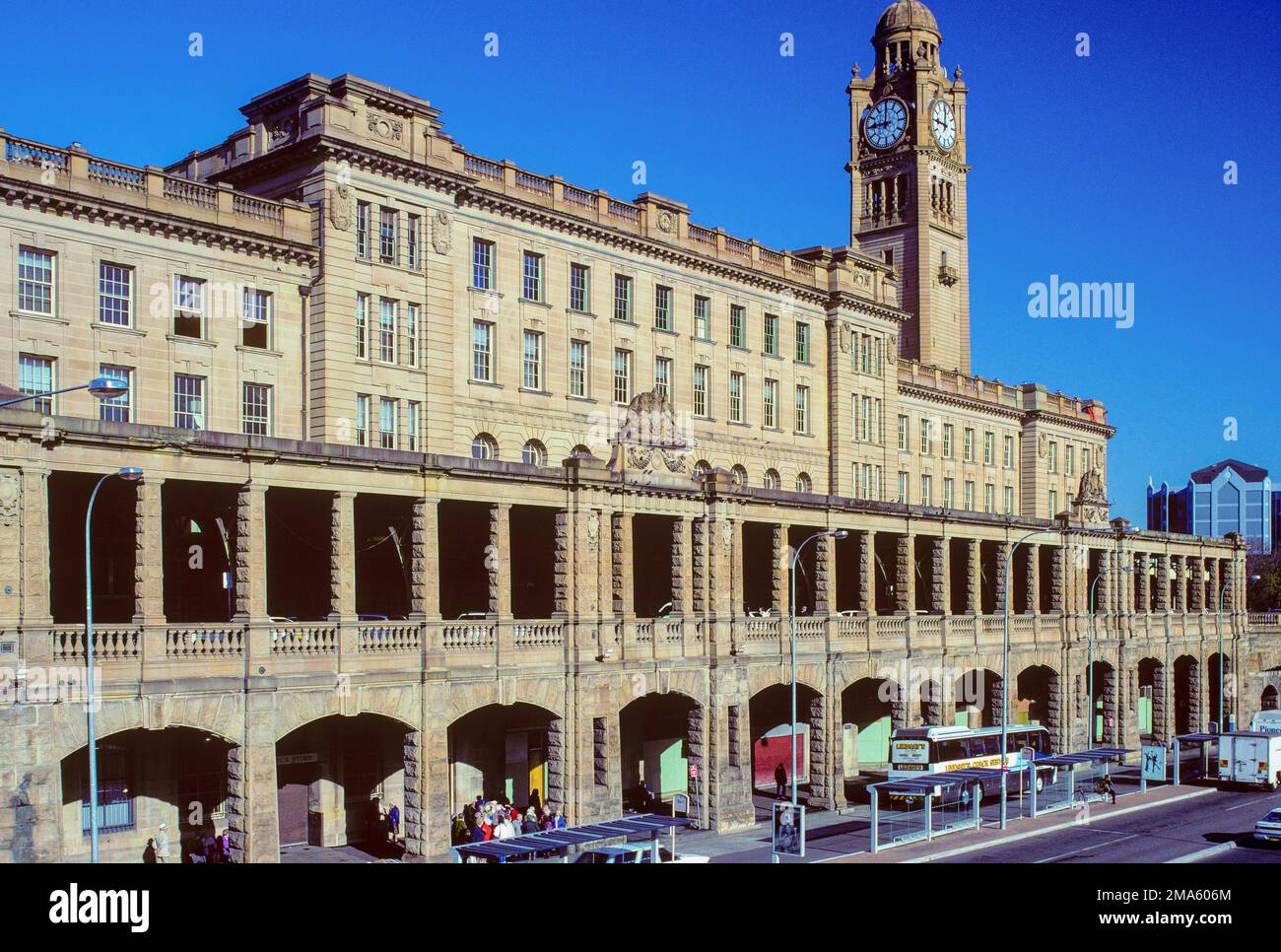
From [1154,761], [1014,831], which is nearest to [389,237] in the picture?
[1014,831]

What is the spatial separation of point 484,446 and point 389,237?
1002 centimetres

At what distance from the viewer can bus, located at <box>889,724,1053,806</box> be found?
56.0 metres

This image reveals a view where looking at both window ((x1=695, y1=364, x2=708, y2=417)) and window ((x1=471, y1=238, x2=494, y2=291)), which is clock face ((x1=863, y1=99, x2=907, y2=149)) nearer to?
window ((x1=695, y1=364, x2=708, y2=417))

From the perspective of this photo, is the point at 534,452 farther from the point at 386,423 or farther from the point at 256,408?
the point at 256,408

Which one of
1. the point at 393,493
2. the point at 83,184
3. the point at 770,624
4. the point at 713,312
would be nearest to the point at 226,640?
the point at 393,493

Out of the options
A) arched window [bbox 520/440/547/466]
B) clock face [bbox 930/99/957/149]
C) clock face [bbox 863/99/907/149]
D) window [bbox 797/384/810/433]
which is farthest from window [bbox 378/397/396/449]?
clock face [bbox 930/99/957/149]

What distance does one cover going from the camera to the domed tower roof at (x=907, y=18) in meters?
105

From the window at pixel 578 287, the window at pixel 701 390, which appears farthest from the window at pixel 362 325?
the window at pixel 701 390

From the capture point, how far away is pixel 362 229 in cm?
5338

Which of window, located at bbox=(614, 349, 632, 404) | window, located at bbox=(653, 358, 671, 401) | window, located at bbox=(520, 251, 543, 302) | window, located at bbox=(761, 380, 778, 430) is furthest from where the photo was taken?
window, located at bbox=(761, 380, 778, 430)

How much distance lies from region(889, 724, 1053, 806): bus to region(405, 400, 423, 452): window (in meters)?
24.0
